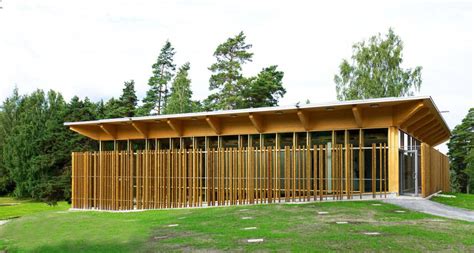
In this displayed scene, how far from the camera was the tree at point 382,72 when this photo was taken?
120 feet

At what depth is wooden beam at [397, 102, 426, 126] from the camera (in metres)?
16.7

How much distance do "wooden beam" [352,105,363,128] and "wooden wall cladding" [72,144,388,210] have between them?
103cm

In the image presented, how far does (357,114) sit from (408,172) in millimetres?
3608

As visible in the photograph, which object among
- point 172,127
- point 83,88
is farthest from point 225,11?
point 83,88

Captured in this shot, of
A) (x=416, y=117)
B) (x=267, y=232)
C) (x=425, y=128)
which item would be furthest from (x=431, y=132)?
(x=267, y=232)

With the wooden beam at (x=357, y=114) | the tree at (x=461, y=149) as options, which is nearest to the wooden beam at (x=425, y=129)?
the wooden beam at (x=357, y=114)

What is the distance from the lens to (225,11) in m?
19.9

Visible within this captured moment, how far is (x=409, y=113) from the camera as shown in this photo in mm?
17188

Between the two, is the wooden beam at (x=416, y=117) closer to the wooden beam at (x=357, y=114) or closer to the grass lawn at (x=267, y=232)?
the wooden beam at (x=357, y=114)

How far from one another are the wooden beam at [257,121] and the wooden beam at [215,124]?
1788 mm

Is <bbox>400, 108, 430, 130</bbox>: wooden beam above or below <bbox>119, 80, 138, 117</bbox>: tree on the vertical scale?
below

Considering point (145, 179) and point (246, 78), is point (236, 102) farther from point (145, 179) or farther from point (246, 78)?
point (145, 179)

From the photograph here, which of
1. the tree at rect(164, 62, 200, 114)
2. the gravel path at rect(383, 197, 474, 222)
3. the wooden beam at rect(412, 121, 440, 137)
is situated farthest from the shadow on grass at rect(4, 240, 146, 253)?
the tree at rect(164, 62, 200, 114)

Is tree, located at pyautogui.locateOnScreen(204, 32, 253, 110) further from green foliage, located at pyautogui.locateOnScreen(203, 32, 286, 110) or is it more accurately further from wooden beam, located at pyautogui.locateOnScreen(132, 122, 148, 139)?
wooden beam, located at pyautogui.locateOnScreen(132, 122, 148, 139)
